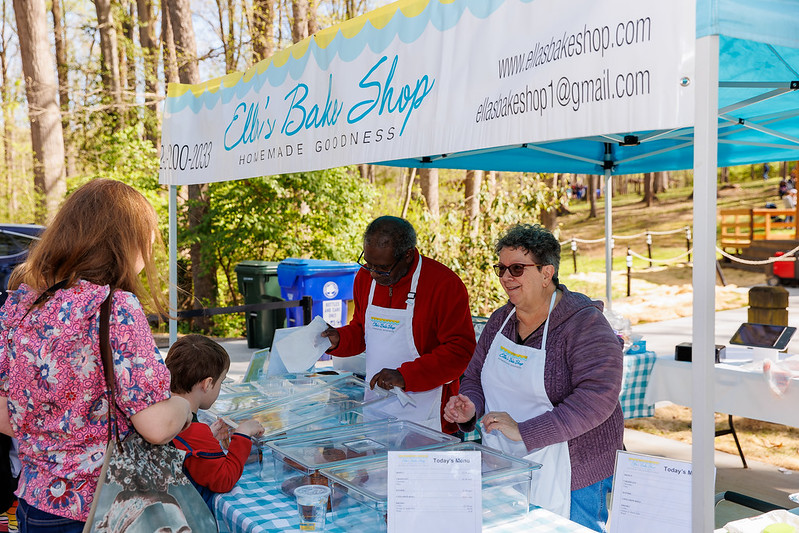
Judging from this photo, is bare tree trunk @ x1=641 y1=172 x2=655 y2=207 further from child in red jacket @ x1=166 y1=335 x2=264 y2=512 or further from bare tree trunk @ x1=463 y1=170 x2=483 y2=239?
child in red jacket @ x1=166 y1=335 x2=264 y2=512

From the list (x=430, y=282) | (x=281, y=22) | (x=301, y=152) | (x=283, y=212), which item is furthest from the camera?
(x=281, y=22)

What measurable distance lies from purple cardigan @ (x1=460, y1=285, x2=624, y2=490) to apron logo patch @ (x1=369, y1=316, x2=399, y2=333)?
0.88m

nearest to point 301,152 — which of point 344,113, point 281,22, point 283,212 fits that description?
point 344,113

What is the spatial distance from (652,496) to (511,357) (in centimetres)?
87

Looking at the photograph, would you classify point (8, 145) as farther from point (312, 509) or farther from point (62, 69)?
point (312, 509)

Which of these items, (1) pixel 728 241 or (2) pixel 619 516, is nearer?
(2) pixel 619 516

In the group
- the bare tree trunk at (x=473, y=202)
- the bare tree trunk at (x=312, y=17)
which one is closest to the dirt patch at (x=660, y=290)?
the bare tree trunk at (x=473, y=202)

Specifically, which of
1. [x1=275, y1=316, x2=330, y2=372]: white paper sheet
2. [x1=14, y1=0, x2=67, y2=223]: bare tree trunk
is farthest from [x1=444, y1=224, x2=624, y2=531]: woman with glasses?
[x1=14, y1=0, x2=67, y2=223]: bare tree trunk

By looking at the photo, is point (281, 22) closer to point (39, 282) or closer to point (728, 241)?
point (728, 241)

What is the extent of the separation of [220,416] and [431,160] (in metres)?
2.73

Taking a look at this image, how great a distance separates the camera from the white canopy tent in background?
158 cm

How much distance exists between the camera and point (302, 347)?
3.25m

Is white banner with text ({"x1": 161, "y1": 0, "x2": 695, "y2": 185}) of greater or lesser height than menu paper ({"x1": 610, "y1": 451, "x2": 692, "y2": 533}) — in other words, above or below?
above

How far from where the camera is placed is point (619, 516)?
1668 millimetres
